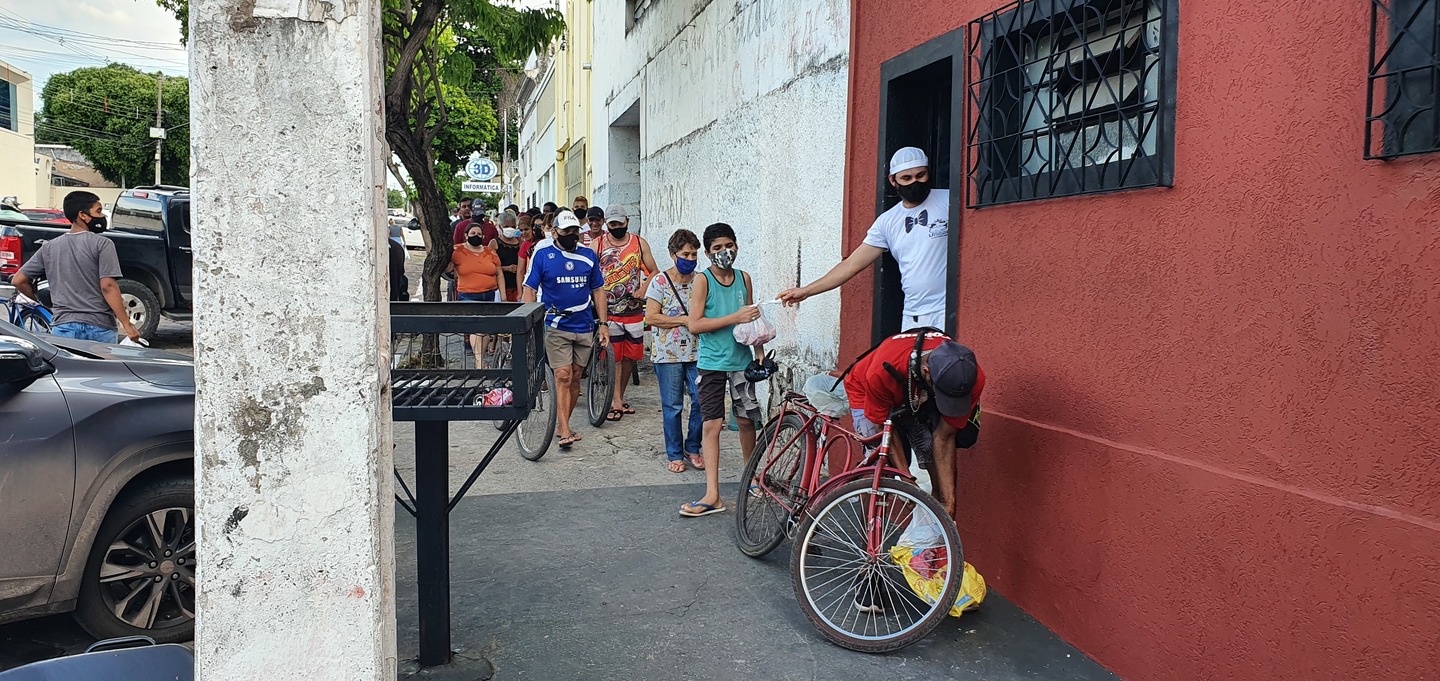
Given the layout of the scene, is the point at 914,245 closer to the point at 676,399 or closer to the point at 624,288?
the point at 676,399

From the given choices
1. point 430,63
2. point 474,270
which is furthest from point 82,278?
point 430,63

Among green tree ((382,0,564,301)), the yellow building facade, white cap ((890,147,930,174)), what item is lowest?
white cap ((890,147,930,174))

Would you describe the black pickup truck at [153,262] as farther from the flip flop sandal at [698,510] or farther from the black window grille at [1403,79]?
the black window grille at [1403,79]

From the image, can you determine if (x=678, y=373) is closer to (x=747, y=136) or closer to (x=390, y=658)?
(x=747, y=136)

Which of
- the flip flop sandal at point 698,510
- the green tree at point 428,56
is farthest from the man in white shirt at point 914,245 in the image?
the green tree at point 428,56

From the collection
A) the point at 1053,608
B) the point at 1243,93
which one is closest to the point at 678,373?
the point at 1053,608

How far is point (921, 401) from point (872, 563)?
2.24 ft

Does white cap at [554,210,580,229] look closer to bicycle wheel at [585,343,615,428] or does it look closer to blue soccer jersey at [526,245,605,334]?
blue soccer jersey at [526,245,605,334]

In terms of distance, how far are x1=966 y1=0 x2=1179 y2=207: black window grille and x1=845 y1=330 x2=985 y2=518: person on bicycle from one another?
809mm

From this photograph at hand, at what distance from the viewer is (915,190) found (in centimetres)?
499

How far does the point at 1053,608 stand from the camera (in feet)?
13.9

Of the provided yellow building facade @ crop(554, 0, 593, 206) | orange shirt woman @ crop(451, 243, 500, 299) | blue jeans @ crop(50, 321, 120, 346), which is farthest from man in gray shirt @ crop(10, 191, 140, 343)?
yellow building facade @ crop(554, 0, 593, 206)

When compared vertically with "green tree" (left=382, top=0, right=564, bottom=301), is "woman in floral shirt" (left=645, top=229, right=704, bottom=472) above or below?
below

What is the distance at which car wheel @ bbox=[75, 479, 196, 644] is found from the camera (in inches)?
161
